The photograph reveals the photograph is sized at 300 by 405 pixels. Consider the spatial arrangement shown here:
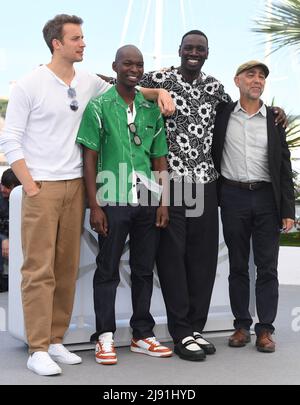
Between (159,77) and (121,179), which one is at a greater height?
(159,77)

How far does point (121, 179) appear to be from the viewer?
3.68 m

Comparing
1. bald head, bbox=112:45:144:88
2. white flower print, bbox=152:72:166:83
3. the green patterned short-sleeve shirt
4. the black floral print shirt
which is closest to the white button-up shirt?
the black floral print shirt

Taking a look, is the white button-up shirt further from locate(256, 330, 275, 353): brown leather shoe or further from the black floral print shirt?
locate(256, 330, 275, 353): brown leather shoe

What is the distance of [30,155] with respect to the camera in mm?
3543

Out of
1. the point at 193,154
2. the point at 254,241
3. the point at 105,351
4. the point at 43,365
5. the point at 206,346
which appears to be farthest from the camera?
the point at 254,241

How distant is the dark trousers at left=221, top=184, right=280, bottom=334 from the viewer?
13.3ft

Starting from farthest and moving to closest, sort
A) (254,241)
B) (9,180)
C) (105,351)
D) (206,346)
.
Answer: (9,180) < (254,241) < (206,346) < (105,351)

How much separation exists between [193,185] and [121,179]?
43 cm

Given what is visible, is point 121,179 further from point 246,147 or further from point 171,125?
point 246,147

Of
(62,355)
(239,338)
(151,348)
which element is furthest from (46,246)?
(239,338)

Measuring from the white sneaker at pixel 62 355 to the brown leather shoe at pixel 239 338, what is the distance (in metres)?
0.92

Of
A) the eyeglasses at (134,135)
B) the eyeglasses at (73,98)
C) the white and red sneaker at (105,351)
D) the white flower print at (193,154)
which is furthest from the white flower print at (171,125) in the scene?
the white and red sneaker at (105,351)

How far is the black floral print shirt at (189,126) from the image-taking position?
12.8 ft

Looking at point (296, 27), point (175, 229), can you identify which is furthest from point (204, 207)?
A: point (296, 27)
